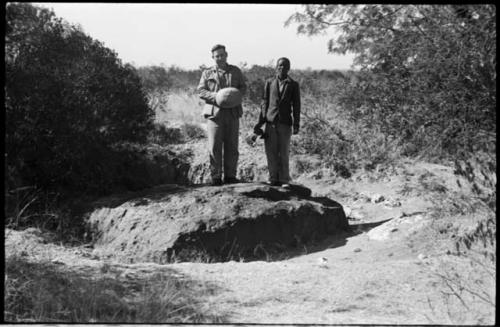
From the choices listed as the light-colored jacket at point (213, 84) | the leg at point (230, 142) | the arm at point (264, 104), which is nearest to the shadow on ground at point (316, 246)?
the leg at point (230, 142)

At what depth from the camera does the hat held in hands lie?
29.7 ft

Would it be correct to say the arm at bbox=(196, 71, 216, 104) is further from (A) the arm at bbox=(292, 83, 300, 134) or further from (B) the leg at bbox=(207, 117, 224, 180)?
(A) the arm at bbox=(292, 83, 300, 134)

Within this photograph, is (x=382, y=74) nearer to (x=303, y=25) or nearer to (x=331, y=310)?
(x=303, y=25)

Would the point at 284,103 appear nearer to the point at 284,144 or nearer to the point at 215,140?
the point at 284,144

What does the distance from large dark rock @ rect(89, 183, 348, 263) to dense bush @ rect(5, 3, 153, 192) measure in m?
0.97

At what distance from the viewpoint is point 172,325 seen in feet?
18.4

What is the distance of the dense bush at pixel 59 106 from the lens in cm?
940

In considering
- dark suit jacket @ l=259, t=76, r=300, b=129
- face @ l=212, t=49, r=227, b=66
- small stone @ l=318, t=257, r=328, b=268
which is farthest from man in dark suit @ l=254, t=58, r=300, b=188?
small stone @ l=318, t=257, r=328, b=268

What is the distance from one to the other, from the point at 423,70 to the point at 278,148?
2283mm

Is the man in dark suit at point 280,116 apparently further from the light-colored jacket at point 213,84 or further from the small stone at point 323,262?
the small stone at point 323,262

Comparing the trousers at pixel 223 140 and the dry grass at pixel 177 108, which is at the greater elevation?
the dry grass at pixel 177 108

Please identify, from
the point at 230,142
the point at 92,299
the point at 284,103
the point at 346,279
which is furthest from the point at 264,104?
the point at 92,299

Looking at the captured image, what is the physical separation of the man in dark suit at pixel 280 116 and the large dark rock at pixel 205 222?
397mm

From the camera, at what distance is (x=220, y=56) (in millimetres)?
9133
